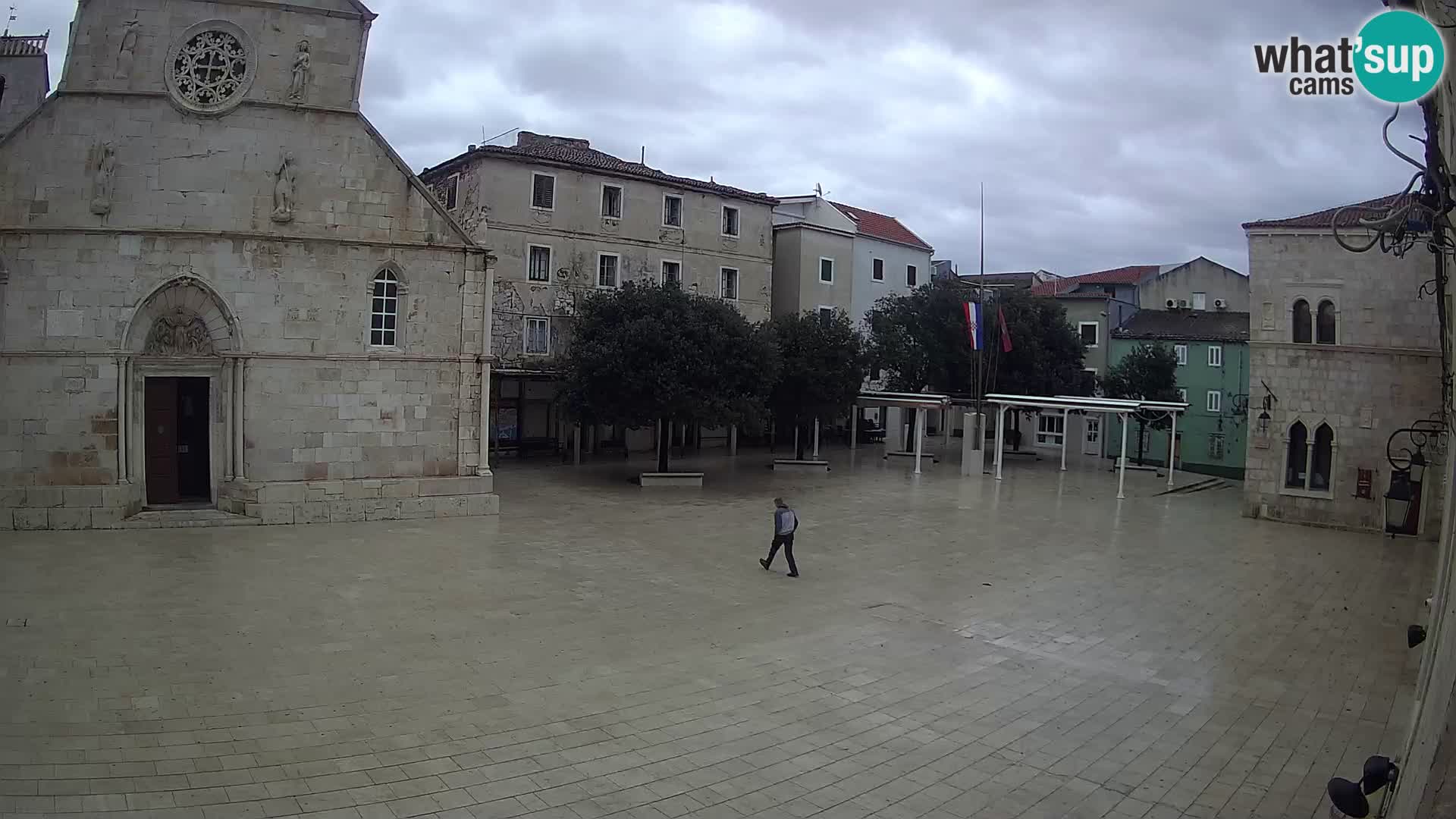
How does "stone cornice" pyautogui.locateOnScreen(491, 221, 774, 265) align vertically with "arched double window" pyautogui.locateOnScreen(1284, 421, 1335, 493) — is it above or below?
above

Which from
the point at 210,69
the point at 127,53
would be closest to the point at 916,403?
the point at 210,69

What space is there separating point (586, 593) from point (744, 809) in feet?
24.7

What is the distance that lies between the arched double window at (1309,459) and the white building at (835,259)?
73.7 ft

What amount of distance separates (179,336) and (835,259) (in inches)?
1218

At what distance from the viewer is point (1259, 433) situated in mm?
25203

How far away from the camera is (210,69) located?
65.0 ft

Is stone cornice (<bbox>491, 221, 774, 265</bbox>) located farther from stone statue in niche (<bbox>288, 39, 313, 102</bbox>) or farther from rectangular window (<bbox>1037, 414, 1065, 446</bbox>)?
rectangular window (<bbox>1037, 414, 1065, 446</bbox>)

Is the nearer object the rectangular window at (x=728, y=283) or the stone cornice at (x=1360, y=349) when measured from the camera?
the stone cornice at (x=1360, y=349)

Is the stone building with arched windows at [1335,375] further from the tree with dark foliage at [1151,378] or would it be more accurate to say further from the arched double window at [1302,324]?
the tree with dark foliage at [1151,378]

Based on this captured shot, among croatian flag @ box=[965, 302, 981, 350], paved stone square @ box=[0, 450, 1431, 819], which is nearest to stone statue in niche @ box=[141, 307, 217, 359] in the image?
paved stone square @ box=[0, 450, 1431, 819]

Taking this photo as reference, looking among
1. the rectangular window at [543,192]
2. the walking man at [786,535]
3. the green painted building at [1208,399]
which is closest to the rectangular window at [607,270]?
the rectangular window at [543,192]

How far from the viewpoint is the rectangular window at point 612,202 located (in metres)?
35.7

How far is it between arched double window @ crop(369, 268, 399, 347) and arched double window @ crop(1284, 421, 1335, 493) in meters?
23.5

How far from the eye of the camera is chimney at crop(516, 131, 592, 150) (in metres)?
37.9
